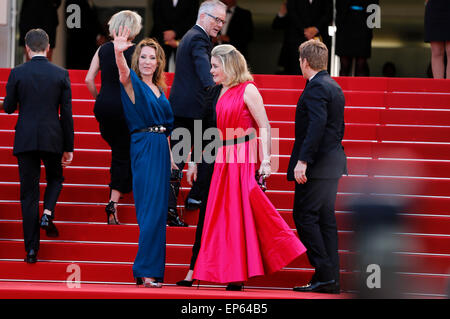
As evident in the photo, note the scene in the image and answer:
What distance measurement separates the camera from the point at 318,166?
6.57 metres

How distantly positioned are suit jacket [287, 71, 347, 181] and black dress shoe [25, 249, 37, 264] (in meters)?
2.24

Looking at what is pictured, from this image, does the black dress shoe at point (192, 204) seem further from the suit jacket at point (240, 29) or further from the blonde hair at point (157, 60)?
the suit jacket at point (240, 29)

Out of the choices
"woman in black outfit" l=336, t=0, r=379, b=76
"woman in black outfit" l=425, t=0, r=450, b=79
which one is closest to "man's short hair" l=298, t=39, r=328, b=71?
"woman in black outfit" l=425, t=0, r=450, b=79

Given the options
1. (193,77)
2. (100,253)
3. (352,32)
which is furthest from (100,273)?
(352,32)

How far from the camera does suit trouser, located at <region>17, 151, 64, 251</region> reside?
7.12 meters

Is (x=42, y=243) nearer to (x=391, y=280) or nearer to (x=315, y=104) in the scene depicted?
(x=315, y=104)

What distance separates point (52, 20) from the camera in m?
13.0

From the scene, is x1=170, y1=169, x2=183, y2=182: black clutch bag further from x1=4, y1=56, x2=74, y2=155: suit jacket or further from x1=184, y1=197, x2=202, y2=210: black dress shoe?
x1=4, y1=56, x2=74, y2=155: suit jacket

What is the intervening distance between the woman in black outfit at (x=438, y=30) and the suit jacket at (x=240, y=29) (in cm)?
325

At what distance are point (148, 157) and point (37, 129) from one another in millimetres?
1142

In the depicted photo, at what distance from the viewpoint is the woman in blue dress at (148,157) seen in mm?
6543

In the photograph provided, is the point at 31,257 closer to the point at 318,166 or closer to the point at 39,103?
the point at 39,103

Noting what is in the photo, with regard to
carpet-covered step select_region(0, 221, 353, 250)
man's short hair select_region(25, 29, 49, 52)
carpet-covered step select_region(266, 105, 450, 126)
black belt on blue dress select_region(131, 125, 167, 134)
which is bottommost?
carpet-covered step select_region(0, 221, 353, 250)
